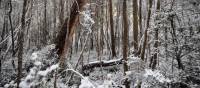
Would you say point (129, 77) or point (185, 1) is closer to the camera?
point (129, 77)

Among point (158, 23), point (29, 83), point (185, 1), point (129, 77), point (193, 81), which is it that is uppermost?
point (185, 1)

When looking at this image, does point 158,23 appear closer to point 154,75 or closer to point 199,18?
point 199,18

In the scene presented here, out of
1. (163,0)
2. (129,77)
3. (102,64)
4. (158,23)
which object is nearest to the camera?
(129,77)

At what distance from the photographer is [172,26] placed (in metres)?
12.3

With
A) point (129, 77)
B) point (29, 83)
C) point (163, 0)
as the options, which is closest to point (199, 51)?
point (163, 0)

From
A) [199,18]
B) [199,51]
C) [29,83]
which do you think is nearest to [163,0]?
[199,18]

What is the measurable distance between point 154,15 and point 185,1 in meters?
2.15

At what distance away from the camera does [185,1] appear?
1281 centimetres

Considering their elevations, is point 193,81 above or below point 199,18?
below

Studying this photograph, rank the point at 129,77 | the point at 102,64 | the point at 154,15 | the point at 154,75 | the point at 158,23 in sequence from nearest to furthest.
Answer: the point at 154,75
the point at 129,77
the point at 154,15
the point at 158,23
the point at 102,64

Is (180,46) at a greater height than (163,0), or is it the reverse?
(163,0)

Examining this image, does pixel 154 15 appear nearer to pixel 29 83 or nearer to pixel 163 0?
pixel 163 0

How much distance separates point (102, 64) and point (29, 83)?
9701 millimetres

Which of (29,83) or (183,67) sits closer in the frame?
(29,83)
